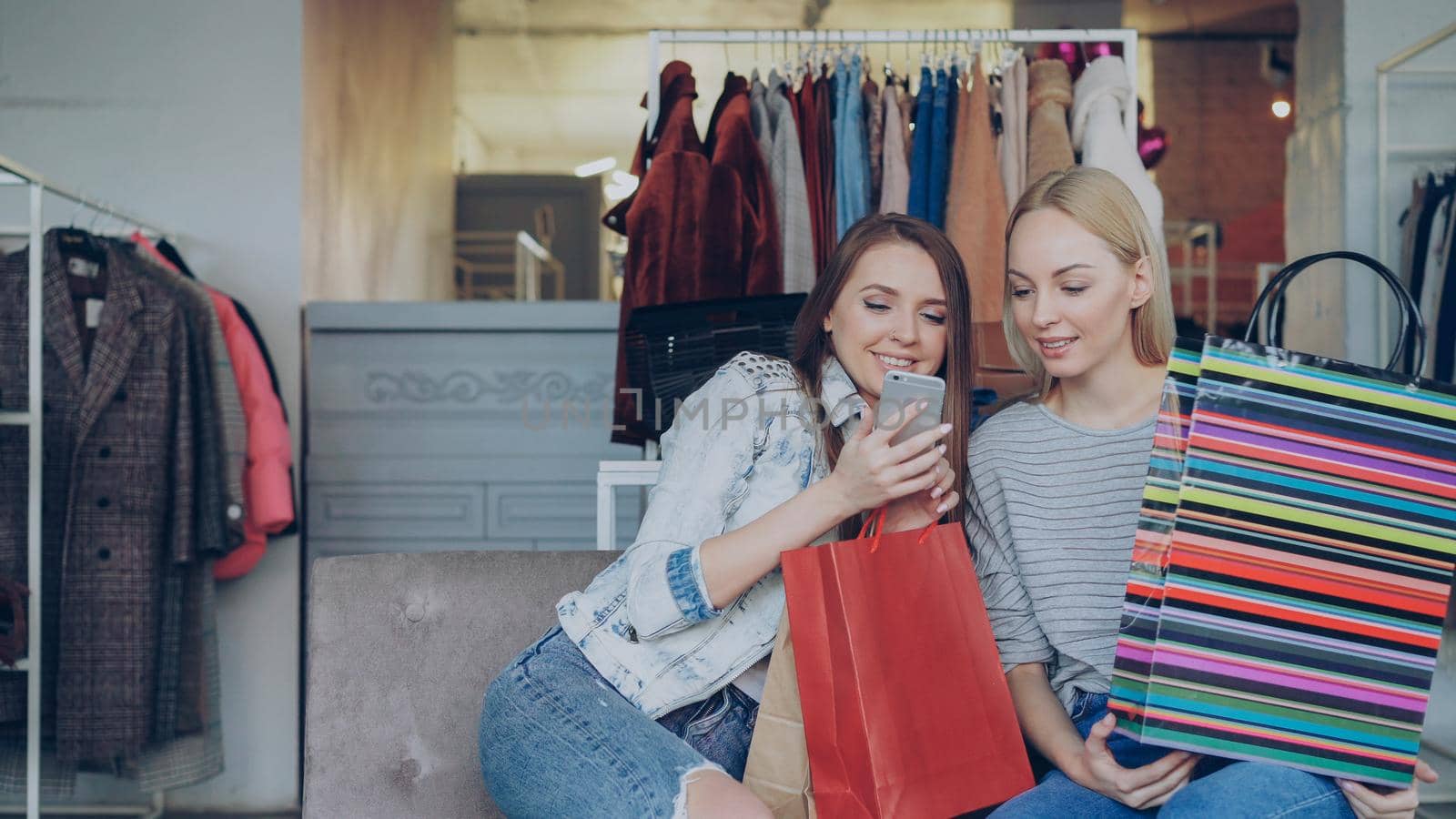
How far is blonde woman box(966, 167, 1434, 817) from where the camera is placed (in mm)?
1353

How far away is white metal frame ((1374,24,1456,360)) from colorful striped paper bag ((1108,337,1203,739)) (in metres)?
2.45

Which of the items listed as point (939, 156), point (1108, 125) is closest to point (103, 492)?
point (939, 156)

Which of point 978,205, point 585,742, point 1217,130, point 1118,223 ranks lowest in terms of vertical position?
point 585,742

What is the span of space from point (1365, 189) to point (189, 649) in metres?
3.35

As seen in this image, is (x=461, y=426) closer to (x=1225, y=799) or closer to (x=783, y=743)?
(x=783, y=743)

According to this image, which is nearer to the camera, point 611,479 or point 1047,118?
point 611,479

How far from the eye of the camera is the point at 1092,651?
1347mm

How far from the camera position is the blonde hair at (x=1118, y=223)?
55.1 inches

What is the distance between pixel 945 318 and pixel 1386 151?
234cm

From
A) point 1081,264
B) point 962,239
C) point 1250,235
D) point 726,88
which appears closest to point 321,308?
point 726,88

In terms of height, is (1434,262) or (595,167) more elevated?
(595,167)

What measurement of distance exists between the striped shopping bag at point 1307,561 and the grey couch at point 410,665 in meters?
0.87

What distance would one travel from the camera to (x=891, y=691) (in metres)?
1.18

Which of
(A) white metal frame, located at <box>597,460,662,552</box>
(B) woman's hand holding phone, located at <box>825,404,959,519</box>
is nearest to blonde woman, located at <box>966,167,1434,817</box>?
(B) woman's hand holding phone, located at <box>825,404,959,519</box>
